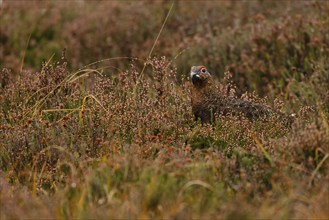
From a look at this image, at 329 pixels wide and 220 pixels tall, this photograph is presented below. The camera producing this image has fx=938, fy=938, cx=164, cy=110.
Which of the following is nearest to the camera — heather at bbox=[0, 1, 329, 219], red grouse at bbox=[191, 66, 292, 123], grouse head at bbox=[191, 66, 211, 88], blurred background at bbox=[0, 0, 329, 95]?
heather at bbox=[0, 1, 329, 219]

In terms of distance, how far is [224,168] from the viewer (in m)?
5.45

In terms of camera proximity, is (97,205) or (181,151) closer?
(97,205)

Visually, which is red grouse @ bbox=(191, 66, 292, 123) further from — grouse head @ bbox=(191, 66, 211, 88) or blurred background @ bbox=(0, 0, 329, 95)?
blurred background @ bbox=(0, 0, 329, 95)

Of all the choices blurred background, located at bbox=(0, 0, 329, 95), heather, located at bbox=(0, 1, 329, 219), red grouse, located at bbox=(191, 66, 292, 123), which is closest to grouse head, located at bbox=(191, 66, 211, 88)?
red grouse, located at bbox=(191, 66, 292, 123)

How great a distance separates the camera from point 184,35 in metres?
12.4

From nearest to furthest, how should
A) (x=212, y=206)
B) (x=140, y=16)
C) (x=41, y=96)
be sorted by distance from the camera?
(x=212, y=206)
(x=41, y=96)
(x=140, y=16)

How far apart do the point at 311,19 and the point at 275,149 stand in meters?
5.20

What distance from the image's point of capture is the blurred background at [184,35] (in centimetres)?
1014

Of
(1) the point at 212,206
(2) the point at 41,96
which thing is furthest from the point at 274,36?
(1) the point at 212,206

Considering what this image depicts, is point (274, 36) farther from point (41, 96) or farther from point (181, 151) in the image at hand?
point (181, 151)

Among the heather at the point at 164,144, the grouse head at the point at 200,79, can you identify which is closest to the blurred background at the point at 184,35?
the heather at the point at 164,144

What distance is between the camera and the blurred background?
33.3 ft

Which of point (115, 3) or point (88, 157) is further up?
point (88, 157)

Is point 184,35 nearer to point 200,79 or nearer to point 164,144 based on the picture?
point 200,79
